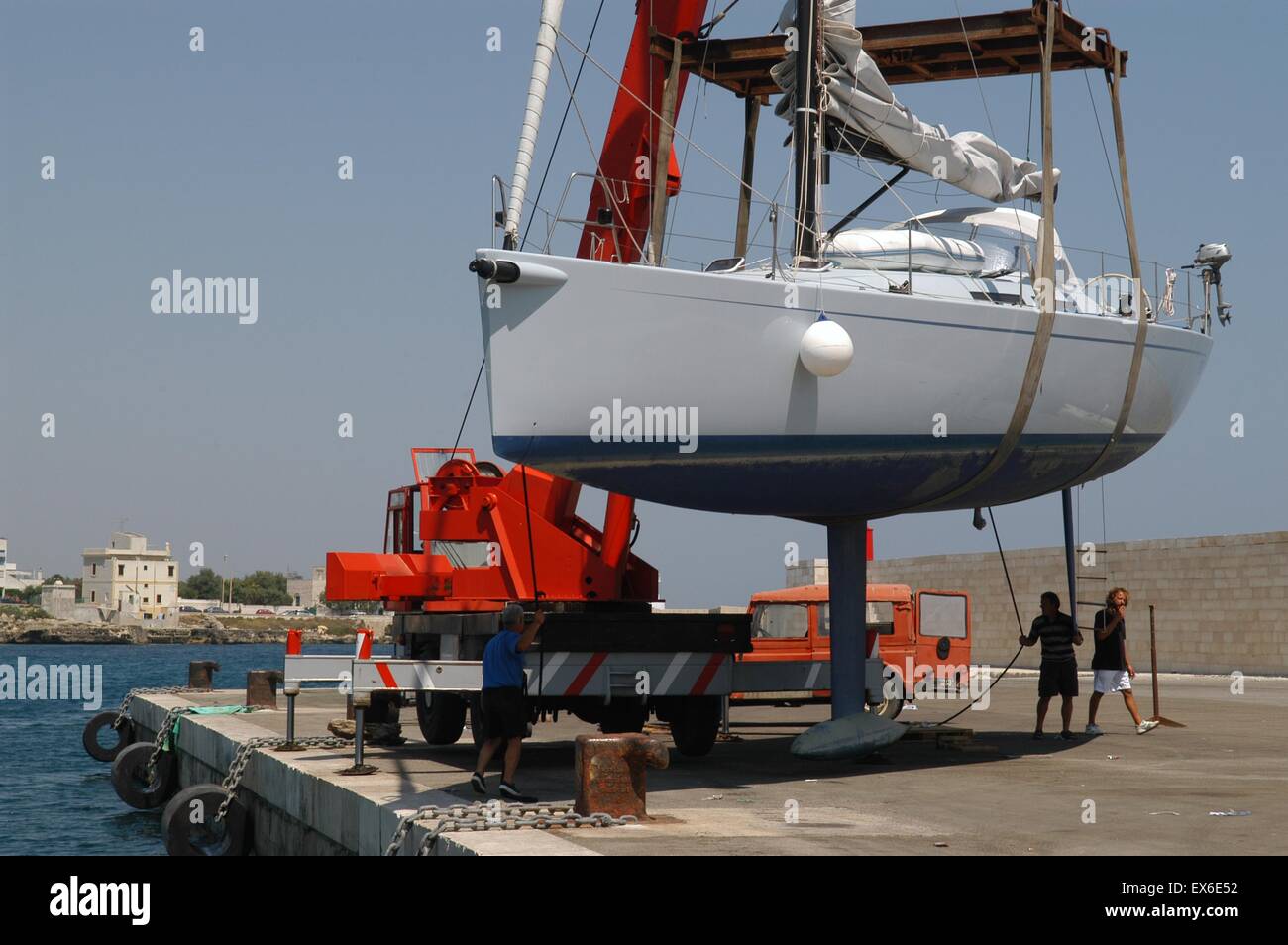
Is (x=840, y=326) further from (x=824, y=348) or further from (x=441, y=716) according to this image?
(x=441, y=716)

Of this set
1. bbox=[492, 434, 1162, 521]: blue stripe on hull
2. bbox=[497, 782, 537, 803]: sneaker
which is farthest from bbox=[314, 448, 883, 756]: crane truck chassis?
bbox=[497, 782, 537, 803]: sneaker

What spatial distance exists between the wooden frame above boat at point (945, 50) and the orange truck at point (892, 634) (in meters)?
7.69

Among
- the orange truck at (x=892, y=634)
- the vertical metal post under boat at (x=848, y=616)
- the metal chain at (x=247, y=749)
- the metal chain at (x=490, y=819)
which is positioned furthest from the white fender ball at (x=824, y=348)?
the orange truck at (x=892, y=634)

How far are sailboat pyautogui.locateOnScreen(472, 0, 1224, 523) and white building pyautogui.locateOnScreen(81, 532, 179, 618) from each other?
164 meters

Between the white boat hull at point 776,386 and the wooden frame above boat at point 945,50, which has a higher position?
the wooden frame above boat at point 945,50

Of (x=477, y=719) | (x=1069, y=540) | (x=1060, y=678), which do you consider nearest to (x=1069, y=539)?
(x=1069, y=540)

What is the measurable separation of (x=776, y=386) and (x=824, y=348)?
1.59 ft

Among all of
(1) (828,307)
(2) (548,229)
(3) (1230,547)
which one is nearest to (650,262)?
(2) (548,229)

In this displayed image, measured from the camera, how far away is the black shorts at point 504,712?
33.5 feet

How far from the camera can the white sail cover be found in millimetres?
13383

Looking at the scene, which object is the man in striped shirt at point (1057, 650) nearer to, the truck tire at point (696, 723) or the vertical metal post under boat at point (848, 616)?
the vertical metal post under boat at point (848, 616)

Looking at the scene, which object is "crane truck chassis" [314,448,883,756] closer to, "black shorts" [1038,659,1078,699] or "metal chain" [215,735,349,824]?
"metal chain" [215,735,349,824]
